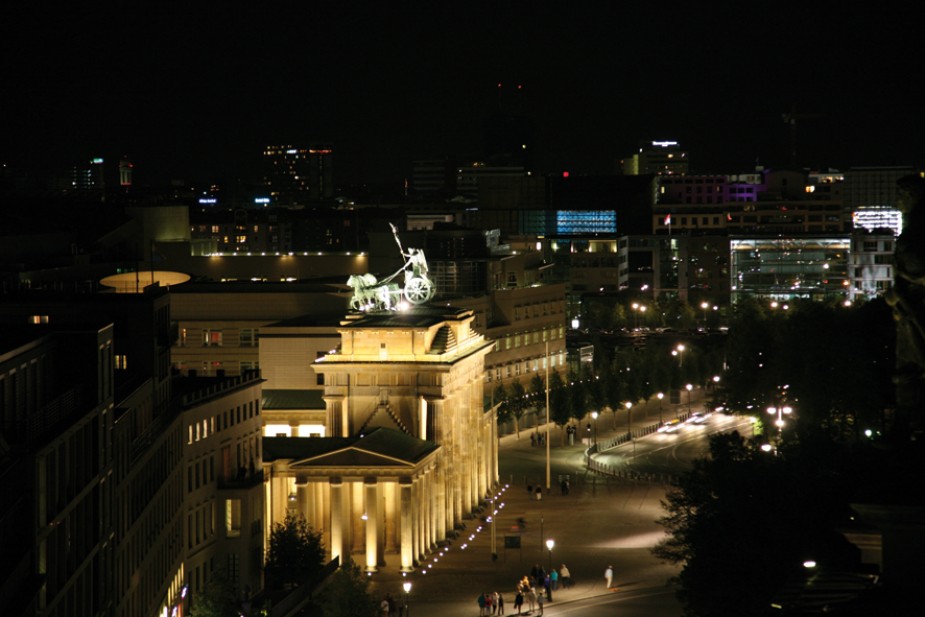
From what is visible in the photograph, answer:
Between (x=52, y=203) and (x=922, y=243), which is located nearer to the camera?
(x=922, y=243)

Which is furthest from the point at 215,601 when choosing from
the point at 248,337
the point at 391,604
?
the point at 248,337

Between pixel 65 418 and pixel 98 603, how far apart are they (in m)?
5.43

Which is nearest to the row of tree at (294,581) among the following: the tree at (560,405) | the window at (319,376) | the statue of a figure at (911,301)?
the window at (319,376)

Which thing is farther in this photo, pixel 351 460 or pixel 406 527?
pixel 351 460

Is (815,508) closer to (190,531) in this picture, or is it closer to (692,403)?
(190,531)

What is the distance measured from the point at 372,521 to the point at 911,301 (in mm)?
64826

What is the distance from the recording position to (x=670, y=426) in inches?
5704

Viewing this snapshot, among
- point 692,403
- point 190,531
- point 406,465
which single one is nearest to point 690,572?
point 190,531

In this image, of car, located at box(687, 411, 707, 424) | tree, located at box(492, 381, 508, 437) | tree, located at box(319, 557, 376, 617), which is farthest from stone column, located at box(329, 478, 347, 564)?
car, located at box(687, 411, 707, 424)

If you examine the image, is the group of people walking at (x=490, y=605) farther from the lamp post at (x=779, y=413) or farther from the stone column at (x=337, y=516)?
the lamp post at (x=779, y=413)

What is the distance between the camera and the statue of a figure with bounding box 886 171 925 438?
26938 millimetres

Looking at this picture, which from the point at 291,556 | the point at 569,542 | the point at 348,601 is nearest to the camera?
the point at 348,601

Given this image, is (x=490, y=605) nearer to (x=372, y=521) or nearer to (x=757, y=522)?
(x=372, y=521)

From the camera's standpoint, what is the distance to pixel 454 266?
171m
